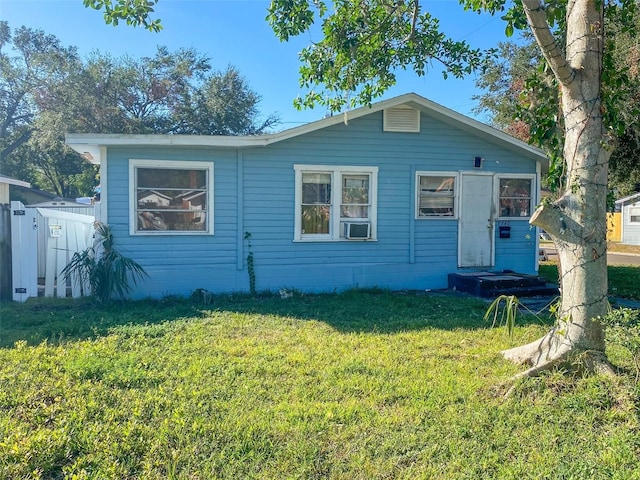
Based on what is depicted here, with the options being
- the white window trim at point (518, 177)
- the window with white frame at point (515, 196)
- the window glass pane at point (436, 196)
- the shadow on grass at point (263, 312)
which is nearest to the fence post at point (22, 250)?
the shadow on grass at point (263, 312)

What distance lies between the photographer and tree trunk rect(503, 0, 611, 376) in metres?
3.66

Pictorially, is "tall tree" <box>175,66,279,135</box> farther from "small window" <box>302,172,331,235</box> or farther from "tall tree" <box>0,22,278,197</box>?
"small window" <box>302,172,331,235</box>

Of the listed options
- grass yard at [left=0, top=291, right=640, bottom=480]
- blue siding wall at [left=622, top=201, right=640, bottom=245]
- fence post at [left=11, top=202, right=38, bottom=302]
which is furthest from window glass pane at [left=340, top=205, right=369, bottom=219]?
blue siding wall at [left=622, top=201, right=640, bottom=245]

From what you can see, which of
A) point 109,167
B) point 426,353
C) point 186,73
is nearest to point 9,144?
point 186,73

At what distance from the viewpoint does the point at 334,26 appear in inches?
266

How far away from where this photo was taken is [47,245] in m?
7.90

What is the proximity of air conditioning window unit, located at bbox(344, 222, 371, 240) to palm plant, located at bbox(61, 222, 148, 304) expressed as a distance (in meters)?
3.56

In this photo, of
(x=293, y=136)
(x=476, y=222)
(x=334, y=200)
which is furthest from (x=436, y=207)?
(x=293, y=136)

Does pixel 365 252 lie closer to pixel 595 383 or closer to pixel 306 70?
pixel 306 70

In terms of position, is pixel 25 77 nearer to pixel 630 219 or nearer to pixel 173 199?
pixel 173 199

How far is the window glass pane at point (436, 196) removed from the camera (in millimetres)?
9137

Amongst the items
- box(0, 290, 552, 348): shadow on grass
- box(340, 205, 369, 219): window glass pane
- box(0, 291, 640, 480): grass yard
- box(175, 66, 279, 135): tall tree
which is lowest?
box(0, 291, 640, 480): grass yard

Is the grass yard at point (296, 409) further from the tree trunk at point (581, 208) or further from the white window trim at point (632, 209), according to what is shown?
the white window trim at point (632, 209)

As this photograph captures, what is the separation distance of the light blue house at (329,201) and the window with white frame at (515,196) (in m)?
0.02
